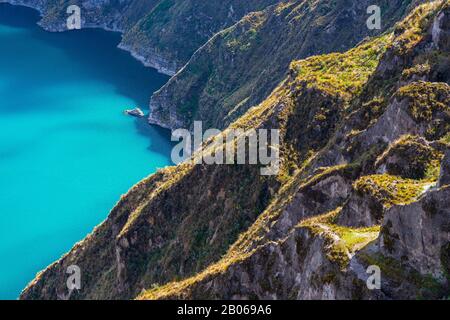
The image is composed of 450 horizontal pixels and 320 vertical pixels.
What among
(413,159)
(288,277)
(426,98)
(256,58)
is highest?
(256,58)

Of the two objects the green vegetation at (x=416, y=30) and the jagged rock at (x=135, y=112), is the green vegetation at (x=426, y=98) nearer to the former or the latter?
the green vegetation at (x=416, y=30)

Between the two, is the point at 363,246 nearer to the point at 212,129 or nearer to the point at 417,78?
the point at 417,78

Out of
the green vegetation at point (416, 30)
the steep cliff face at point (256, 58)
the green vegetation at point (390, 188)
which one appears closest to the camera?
the green vegetation at point (390, 188)

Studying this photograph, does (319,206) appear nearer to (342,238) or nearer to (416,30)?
(342,238)

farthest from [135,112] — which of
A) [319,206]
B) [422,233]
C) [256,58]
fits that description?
[422,233]

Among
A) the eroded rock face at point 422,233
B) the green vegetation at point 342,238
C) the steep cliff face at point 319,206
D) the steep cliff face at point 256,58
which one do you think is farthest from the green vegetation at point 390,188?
the steep cliff face at point 256,58

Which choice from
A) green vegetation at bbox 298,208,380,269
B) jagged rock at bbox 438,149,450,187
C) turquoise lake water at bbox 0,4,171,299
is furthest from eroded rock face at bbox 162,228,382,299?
turquoise lake water at bbox 0,4,171,299
